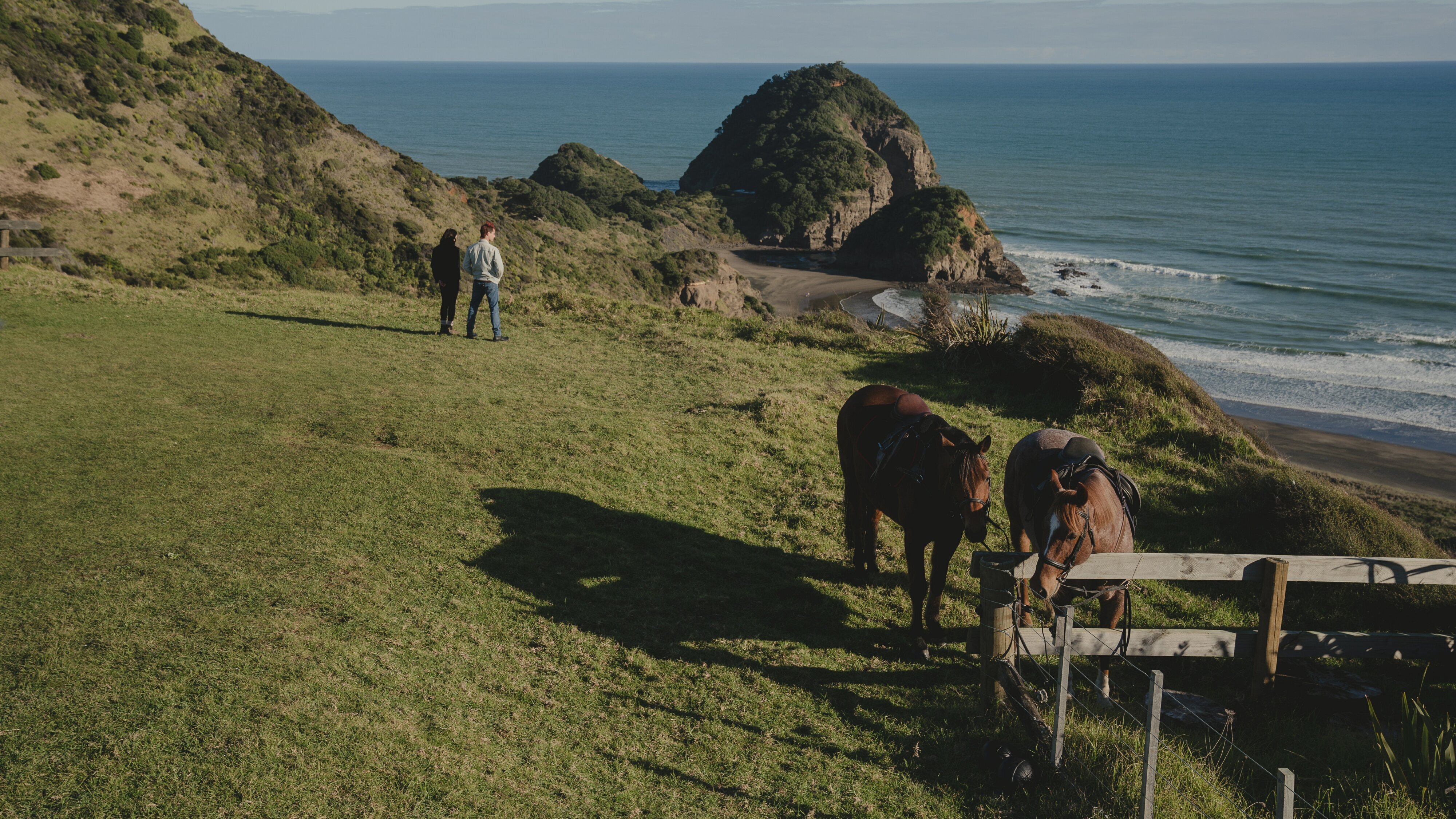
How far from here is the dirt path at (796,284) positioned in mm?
59719

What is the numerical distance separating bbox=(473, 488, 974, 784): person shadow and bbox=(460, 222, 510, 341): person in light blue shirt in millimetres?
7186

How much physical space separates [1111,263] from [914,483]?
6942 centimetres

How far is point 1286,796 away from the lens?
3734 mm

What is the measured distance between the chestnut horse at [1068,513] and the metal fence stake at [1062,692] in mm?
742

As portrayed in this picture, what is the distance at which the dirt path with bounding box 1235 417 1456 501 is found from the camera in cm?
2620

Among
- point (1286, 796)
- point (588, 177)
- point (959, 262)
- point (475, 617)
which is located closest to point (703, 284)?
point (959, 262)

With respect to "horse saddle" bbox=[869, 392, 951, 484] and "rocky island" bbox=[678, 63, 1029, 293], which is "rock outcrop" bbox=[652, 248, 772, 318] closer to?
"rocky island" bbox=[678, 63, 1029, 293]

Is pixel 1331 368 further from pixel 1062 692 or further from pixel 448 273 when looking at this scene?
pixel 1062 692

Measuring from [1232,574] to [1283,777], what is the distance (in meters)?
2.93

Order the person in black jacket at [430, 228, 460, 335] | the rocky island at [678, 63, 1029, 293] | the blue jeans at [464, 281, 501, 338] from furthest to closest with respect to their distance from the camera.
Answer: the rocky island at [678, 63, 1029, 293], the person in black jacket at [430, 228, 460, 335], the blue jeans at [464, 281, 501, 338]

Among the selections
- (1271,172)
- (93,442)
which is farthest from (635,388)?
(1271,172)

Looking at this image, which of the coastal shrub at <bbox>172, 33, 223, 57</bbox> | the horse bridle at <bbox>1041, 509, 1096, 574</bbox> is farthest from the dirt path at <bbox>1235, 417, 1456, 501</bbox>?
the coastal shrub at <bbox>172, 33, 223, 57</bbox>

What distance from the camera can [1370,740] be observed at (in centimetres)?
634

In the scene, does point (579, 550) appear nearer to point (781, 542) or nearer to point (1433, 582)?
point (781, 542)
